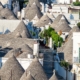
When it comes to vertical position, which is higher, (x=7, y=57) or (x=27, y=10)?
(x=7, y=57)

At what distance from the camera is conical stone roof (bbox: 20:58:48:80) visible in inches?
1791

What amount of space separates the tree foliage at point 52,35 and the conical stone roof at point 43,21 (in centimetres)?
668

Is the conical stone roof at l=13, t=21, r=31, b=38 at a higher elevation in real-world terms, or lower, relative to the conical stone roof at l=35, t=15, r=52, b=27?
higher

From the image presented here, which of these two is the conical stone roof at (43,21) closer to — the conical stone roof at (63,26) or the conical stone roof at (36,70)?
the conical stone roof at (63,26)

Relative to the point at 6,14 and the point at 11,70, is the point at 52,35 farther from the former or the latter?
the point at 11,70

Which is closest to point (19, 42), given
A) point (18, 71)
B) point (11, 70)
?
point (11, 70)

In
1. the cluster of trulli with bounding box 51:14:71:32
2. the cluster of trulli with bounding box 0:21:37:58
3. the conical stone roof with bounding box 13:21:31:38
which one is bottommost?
the cluster of trulli with bounding box 51:14:71:32

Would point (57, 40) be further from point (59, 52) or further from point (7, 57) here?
point (7, 57)

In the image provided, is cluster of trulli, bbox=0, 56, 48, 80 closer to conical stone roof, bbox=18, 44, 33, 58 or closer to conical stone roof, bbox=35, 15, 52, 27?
conical stone roof, bbox=18, 44, 33, 58

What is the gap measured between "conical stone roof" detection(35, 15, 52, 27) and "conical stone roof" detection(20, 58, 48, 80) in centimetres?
3920

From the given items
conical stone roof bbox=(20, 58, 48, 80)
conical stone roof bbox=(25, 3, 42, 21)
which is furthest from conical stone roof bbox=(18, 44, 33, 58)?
conical stone roof bbox=(25, 3, 42, 21)

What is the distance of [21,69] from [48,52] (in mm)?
9403

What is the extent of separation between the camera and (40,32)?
262 ft

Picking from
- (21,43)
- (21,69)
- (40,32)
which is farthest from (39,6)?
(21,69)
